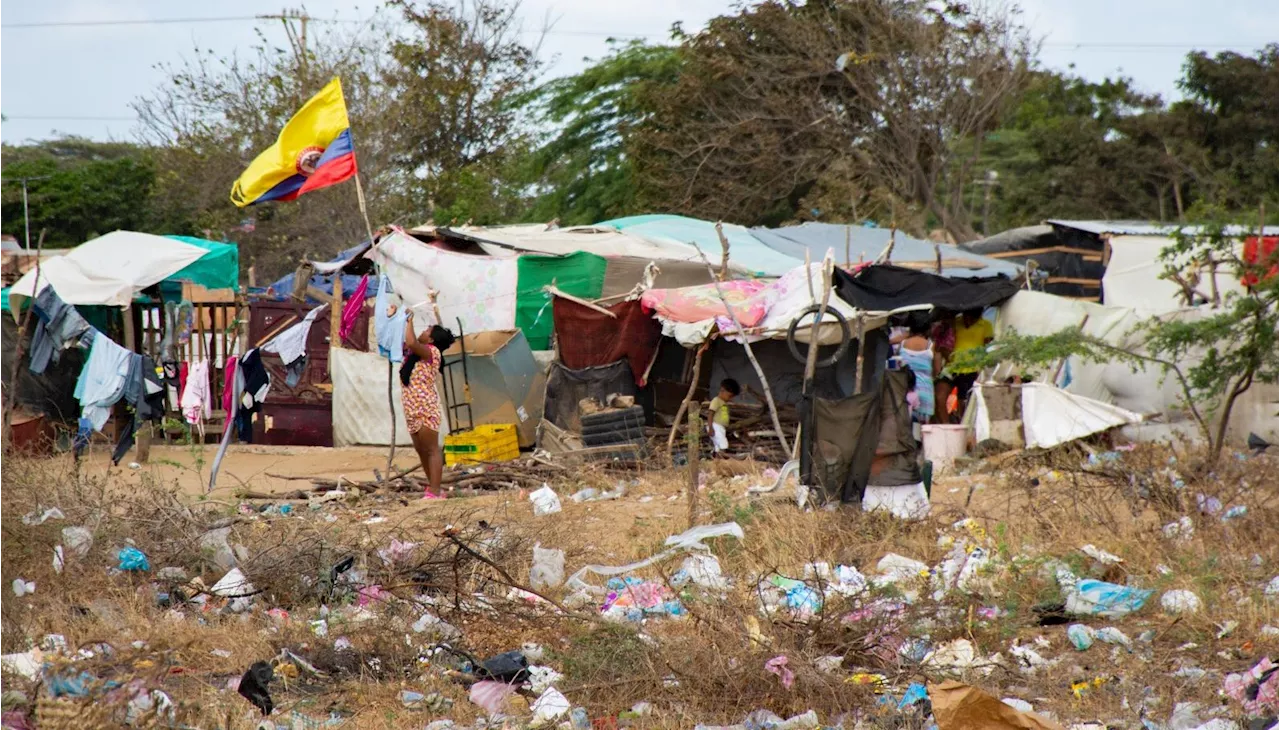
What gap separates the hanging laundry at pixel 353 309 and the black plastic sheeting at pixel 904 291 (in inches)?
179

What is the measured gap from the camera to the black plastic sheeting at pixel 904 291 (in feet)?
41.2

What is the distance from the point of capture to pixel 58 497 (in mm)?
7094

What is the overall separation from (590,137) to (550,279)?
1338 centimetres

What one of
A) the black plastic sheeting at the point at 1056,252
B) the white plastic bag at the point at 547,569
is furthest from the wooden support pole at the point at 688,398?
the black plastic sheeting at the point at 1056,252

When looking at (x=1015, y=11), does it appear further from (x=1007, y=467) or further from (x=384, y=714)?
(x=384, y=714)

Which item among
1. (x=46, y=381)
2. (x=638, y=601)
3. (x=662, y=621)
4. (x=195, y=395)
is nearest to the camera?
(x=662, y=621)

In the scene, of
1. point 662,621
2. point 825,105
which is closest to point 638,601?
point 662,621

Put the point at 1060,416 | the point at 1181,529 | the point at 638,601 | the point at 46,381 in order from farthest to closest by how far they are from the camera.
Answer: the point at 46,381 < the point at 1060,416 < the point at 1181,529 < the point at 638,601

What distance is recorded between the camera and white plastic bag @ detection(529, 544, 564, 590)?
21.8 feet

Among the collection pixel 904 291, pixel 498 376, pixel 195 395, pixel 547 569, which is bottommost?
pixel 547 569

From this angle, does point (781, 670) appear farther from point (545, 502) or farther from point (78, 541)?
point (545, 502)

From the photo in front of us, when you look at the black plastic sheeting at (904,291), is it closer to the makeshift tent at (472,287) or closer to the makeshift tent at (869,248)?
the makeshift tent at (869,248)

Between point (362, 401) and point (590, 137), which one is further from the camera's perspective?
point (590, 137)

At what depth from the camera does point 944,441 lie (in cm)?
1147
